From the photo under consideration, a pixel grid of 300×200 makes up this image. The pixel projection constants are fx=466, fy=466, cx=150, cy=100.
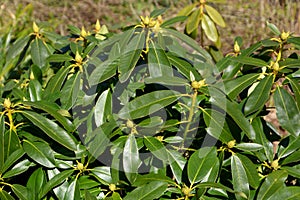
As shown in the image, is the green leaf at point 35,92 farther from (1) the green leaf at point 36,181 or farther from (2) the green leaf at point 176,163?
(2) the green leaf at point 176,163

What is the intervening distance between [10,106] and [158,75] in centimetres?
53

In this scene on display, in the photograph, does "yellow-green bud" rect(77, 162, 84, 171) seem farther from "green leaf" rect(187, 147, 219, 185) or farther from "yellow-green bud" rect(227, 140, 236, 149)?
"yellow-green bud" rect(227, 140, 236, 149)

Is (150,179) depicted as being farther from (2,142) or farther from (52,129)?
(2,142)

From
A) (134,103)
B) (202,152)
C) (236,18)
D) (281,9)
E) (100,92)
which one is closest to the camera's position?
(134,103)

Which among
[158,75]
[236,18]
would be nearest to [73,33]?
Result: [158,75]

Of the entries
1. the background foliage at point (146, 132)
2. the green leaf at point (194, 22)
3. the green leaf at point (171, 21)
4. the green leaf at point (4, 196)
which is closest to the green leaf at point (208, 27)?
the green leaf at point (194, 22)

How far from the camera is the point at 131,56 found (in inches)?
64.3

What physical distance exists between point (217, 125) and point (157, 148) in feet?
0.72

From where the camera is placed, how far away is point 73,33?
2.21m

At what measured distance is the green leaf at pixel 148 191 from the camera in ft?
5.02

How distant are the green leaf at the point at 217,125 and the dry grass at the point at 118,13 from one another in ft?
11.8

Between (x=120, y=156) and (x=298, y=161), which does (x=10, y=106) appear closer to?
(x=120, y=156)

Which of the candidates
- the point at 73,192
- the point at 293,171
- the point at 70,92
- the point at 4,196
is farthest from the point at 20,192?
the point at 293,171

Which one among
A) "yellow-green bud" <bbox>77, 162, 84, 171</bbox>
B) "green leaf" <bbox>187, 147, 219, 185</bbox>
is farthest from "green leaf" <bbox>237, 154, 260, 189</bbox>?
"yellow-green bud" <bbox>77, 162, 84, 171</bbox>
